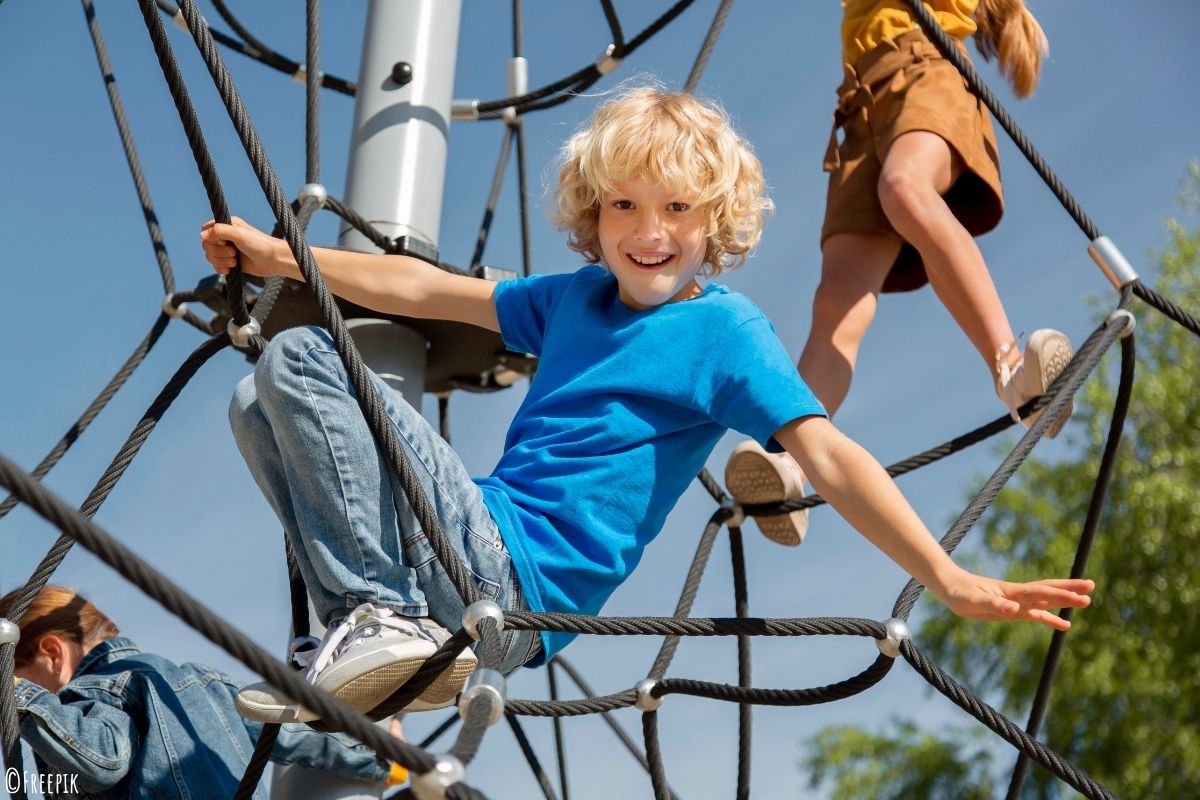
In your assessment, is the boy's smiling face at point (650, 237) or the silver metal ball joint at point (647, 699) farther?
the silver metal ball joint at point (647, 699)

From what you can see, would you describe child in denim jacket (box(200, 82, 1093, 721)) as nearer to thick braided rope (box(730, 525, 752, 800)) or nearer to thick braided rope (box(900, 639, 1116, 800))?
thick braided rope (box(900, 639, 1116, 800))

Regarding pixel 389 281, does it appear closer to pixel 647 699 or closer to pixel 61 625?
pixel 647 699

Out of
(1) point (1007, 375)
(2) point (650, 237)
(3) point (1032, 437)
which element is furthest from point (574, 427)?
(1) point (1007, 375)

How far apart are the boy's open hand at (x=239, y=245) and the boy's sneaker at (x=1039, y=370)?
0.93 meters

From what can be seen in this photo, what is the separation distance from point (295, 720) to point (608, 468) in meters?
0.35

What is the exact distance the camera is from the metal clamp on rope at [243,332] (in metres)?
1.44

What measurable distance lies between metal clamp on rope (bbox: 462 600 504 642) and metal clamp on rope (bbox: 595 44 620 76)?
156 cm

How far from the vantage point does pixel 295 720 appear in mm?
1150

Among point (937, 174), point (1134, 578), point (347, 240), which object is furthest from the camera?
point (1134, 578)

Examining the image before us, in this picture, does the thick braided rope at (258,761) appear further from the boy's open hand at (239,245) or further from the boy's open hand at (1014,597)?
the boy's open hand at (1014,597)

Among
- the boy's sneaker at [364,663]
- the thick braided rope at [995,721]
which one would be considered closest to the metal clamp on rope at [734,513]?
the thick braided rope at [995,721]

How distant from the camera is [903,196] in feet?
6.43

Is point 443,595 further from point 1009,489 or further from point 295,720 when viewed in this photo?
point 1009,489

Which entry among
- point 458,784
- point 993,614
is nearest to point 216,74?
point 458,784
